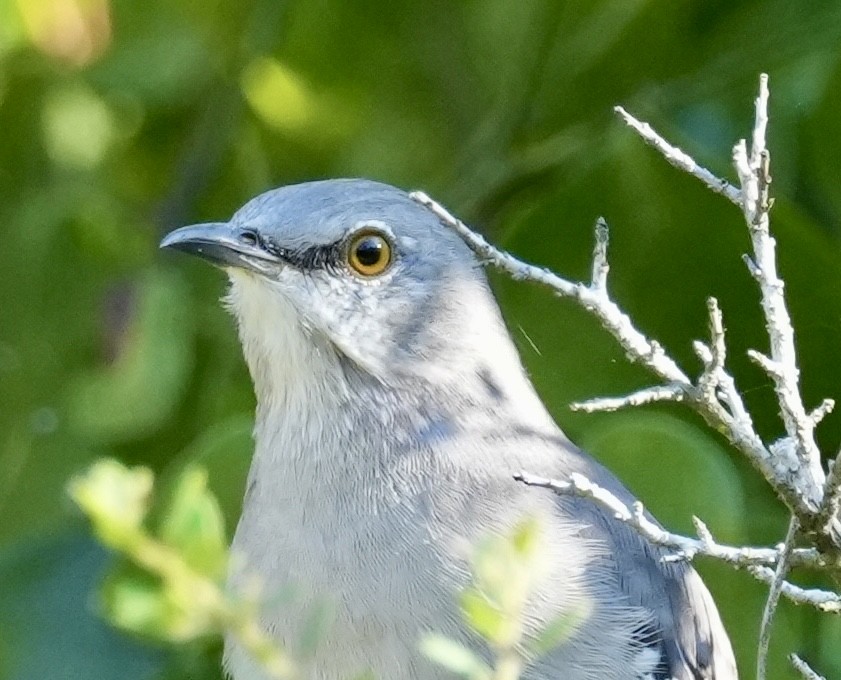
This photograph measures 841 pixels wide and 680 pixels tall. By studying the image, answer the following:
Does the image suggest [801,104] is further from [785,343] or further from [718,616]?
[785,343]

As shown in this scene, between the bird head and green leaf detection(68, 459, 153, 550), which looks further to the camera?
the bird head

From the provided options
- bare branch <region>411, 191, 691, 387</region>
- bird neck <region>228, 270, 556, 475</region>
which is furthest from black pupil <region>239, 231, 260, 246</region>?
bare branch <region>411, 191, 691, 387</region>

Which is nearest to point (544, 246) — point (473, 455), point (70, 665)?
point (473, 455)

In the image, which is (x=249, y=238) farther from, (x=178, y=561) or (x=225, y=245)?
(x=178, y=561)

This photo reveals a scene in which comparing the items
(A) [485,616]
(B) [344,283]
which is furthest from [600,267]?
(A) [485,616]

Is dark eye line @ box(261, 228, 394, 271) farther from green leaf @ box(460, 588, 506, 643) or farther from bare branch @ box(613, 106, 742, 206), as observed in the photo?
green leaf @ box(460, 588, 506, 643)

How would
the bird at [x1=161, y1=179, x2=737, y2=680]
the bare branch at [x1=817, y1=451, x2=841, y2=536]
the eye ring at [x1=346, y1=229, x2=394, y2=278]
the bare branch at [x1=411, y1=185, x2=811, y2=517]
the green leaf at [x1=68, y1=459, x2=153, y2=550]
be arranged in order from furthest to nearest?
Result: the eye ring at [x1=346, y1=229, x2=394, y2=278] < the bird at [x1=161, y1=179, x2=737, y2=680] < the bare branch at [x1=411, y1=185, x2=811, y2=517] < the bare branch at [x1=817, y1=451, x2=841, y2=536] < the green leaf at [x1=68, y1=459, x2=153, y2=550]

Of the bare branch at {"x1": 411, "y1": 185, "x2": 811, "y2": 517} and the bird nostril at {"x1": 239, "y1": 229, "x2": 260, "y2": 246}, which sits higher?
the bird nostril at {"x1": 239, "y1": 229, "x2": 260, "y2": 246}

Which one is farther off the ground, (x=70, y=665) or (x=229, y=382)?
(x=229, y=382)
